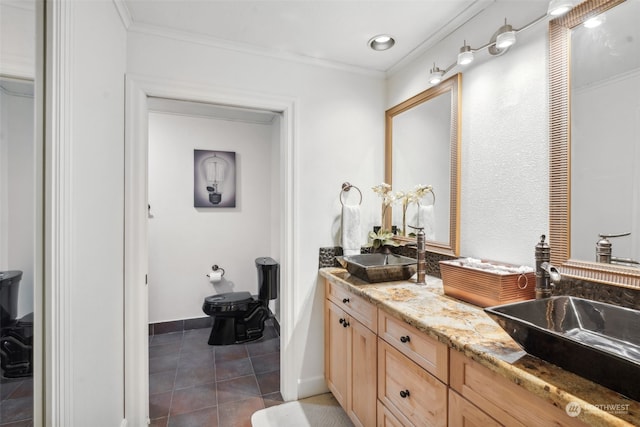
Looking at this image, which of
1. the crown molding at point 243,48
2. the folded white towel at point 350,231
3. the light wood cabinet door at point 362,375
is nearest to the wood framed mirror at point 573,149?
the light wood cabinet door at point 362,375

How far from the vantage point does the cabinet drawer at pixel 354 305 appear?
1.57m

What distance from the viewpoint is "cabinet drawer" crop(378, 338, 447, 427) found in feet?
3.67

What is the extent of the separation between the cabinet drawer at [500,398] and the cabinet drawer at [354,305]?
1.79 ft

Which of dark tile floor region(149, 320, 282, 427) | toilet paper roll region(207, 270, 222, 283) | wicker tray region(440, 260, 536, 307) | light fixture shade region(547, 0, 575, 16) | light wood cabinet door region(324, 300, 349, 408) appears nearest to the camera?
light fixture shade region(547, 0, 575, 16)

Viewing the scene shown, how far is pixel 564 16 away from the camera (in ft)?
4.04

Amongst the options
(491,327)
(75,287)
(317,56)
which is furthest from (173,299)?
(491,327)

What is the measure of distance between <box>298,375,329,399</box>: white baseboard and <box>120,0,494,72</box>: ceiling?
2330mm

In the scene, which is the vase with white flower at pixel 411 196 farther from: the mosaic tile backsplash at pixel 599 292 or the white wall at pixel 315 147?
the mosaic tile backsplash at pixel 599 292

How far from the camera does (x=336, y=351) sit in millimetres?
2008

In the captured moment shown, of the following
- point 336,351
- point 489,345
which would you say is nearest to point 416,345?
point 489,345

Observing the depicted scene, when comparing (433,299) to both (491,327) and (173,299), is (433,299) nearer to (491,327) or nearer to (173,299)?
(491,327)

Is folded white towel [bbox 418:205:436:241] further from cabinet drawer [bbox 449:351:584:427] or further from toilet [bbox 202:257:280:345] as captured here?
toilet [bbox 202:257:280:345]

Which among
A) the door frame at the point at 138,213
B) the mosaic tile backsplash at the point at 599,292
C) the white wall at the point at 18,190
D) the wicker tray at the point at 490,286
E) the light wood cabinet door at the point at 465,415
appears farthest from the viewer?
the door frame at the point at 138,213

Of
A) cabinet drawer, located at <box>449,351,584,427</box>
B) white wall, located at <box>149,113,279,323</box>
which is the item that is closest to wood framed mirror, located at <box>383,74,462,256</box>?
cabinet drawer, located at <box>449,351,584,427</box>
